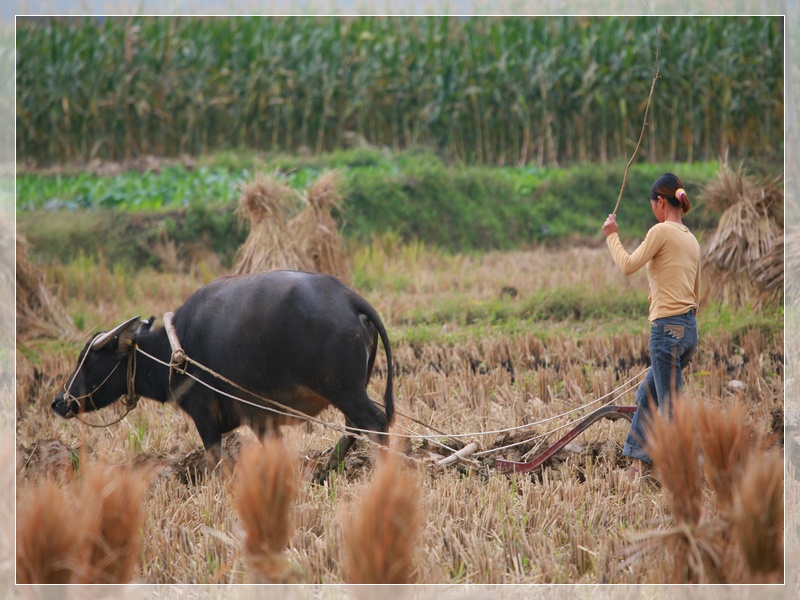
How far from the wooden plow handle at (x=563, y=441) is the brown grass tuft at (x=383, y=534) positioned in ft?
6.28

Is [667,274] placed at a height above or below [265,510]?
above

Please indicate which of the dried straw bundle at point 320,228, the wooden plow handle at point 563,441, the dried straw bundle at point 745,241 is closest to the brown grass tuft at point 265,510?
the wooden plow handle at point 563,441

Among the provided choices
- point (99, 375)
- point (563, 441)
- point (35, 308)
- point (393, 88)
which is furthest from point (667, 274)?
point (393, 88)

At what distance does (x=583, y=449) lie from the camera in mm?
5000

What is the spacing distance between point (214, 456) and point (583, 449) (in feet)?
7.00

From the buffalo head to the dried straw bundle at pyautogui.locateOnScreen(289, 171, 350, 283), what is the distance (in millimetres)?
2809

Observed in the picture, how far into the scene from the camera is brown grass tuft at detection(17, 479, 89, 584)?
115 inches

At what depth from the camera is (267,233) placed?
25.4ft

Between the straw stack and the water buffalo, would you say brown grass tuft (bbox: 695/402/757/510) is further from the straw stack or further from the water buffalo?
the straw stack

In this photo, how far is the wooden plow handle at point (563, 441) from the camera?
4.65 meters

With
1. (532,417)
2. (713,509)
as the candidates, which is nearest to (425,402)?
(532,417)

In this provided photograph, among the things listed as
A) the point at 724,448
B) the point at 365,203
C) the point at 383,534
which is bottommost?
the point at 383,534

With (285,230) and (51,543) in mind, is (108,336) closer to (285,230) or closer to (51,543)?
(51,543)

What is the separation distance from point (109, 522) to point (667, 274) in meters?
2.89
